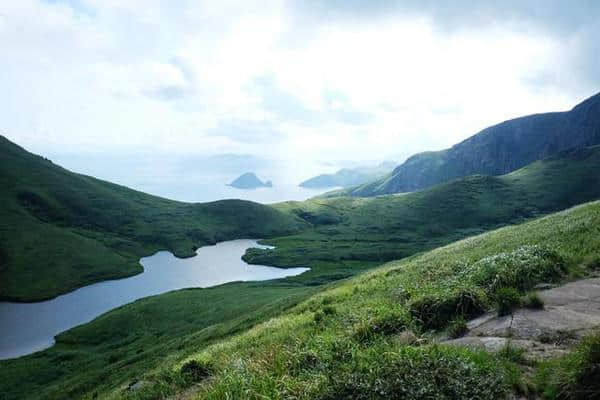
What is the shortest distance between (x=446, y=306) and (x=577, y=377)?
621cm

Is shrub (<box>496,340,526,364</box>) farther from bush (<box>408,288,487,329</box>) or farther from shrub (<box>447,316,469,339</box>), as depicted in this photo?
bush (<box>408,288,487,329</box>)

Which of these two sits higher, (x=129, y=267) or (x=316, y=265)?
(x=129, y=267)

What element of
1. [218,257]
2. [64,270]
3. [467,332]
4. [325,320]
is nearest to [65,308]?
[64,270]

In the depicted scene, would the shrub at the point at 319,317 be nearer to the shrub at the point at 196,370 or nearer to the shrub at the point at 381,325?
the shrub at the point at 381,325

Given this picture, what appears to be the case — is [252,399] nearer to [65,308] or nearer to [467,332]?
[467,332]

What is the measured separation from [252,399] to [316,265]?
463ft

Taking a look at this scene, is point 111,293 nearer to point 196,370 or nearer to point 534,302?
point 196,370

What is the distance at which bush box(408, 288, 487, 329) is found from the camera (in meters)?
12.5

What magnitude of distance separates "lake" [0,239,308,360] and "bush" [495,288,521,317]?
90835mm

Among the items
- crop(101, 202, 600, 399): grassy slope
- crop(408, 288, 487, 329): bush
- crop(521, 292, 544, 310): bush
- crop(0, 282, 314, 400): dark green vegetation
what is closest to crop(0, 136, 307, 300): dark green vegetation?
crop(0, 282, 314, 400): dark green vegetation

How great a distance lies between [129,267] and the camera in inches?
5881

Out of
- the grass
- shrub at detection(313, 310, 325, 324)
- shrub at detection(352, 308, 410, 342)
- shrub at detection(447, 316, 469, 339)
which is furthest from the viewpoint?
shrub at detection(313, 310, 325, 324)

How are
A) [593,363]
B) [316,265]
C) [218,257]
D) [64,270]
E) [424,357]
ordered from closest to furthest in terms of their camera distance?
1. [593,363]
2. [424,357]
3. [64,270]
4. [316,265]
5. [218,257]

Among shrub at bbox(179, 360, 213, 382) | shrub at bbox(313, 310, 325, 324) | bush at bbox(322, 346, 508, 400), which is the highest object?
bush at bbox(322, 346, 508, 400)
